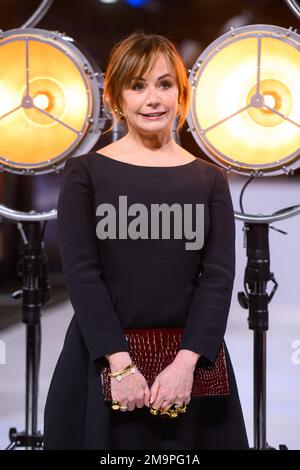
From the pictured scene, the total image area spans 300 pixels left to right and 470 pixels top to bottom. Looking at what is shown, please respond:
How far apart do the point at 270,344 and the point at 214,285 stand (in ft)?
5.16

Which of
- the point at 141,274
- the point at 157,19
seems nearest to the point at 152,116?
the point at 141,274

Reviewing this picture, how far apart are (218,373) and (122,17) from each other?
1841 millimetres

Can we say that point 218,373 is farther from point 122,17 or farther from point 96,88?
point 122,17

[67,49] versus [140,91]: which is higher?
[67,49]

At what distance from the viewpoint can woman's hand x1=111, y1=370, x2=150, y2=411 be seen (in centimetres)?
101

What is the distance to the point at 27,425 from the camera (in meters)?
1.62

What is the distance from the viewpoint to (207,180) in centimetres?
109

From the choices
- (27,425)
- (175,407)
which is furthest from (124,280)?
(27,425)

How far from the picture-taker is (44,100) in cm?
147

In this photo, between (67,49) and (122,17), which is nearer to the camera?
(67,49)

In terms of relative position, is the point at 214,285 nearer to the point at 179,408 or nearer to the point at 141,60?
the point at 179,408
